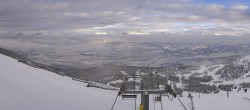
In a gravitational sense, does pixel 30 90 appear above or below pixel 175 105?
above

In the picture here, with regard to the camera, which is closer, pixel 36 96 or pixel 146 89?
pixel 146 89

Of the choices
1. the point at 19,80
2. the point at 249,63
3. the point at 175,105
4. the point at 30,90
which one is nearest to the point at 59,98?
the point at 30,90

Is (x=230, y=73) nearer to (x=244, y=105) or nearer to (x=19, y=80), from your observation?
(x=244, y=105)

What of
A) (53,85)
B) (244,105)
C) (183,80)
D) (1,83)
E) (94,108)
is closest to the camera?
(1,83)

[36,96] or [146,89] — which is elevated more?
[146,89]

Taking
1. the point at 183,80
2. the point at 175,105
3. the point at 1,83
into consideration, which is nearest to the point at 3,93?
the point at 1,83

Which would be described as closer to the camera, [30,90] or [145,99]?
[145,99]

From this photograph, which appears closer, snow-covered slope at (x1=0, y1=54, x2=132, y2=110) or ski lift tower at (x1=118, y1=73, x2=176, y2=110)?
snow-covered slope at (x1=0, y1=54, x2=132, y2=110)

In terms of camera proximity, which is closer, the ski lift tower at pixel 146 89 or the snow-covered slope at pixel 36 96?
the snow-covered slope at pixel 36 96

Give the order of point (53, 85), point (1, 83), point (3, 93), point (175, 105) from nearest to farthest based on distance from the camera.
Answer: point (3, 93) < point (1, 83) < point (53, 85) < point (175, 105)
